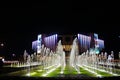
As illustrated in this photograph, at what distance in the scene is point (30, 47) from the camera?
108625 mm

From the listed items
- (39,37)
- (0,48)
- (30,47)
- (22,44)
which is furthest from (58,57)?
(39,37)

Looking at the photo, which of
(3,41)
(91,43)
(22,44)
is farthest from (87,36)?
(3,41)

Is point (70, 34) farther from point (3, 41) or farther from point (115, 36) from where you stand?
point (3, 41)

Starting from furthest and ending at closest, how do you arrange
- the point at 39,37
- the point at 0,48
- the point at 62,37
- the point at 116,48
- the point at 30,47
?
the point at 62,37, the point at 39,37, the point at 30,47, the point at 116,48, the point at 0,48

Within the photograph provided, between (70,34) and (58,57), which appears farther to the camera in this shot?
(70,34)

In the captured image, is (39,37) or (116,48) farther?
(39,37)

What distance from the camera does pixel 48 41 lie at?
12238 centimetres

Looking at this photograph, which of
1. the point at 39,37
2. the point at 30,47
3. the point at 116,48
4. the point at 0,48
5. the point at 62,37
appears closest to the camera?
the point at 0,48

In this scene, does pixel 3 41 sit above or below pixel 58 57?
above

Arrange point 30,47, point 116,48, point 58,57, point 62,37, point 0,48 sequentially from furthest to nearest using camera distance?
point 62,37, point 30,47, point 116,48, point 0,48, point 58,57

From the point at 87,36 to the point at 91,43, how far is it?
5.39 m

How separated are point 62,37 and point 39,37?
1257 centimetres

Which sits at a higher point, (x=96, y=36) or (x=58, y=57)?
(x=96, y=36)

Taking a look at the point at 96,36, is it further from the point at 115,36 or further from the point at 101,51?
the point at 115,36
